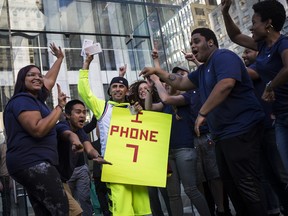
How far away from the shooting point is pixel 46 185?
2.27m

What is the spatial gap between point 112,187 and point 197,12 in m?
5.56

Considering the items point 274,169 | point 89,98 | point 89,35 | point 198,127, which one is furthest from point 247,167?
point 89,35

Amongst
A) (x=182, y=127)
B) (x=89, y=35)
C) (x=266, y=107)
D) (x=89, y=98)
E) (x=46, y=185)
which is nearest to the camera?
(x=46, y=185)

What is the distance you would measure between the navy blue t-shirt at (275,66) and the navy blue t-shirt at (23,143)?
1.72m

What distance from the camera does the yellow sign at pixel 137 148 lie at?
126 inches

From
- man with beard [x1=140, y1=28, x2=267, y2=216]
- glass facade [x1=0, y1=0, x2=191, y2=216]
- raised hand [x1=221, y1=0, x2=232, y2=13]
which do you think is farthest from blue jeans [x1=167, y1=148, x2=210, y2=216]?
glass facade [x1=0, y1=0, x2=191, y2=216]

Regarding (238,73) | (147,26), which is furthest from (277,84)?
(147,26)

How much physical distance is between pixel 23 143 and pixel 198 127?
3.97ft

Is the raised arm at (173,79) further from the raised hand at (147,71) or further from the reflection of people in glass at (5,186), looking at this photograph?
the reflection of people in glass at (5,186)

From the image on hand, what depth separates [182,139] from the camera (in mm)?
3596

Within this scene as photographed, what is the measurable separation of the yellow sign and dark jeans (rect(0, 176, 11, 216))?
2896 mm

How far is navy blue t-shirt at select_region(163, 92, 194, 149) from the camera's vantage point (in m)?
3.60

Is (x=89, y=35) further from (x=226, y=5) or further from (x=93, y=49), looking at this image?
(x=226, y=5)

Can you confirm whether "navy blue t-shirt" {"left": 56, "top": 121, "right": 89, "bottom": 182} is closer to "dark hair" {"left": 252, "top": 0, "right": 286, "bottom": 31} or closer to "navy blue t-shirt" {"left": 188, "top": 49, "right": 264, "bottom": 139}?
"navy blue t-shirt" {"left": 188, "top": 49, "right": 264, "bottom": 139}
